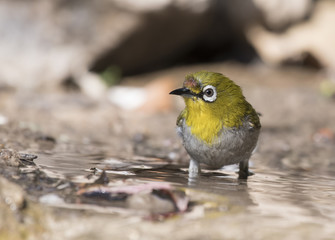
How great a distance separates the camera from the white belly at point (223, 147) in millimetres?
4133

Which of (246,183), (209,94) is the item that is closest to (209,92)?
(209,94)

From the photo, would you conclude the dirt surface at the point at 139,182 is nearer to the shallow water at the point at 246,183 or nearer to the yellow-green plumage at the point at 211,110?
the shallow water at the point at 246,183

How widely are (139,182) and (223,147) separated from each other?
1.00 m

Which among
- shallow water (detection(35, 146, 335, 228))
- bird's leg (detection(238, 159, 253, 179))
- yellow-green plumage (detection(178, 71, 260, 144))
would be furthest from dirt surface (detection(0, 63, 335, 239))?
yellow-green plumage (detection(178, 71, 260, 144))

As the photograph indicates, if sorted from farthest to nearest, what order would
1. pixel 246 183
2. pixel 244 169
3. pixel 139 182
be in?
1. pixel 244 169
2. pixel 246 183
3. pixel 139 182

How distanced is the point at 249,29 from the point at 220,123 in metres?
7.68

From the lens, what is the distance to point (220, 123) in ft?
13.5

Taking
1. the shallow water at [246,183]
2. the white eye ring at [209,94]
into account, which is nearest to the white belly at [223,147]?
the shallow water at [246,183]

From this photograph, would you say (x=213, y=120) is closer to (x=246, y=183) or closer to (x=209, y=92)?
(x=209, y=92)

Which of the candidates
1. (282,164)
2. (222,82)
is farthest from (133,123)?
(222,82)

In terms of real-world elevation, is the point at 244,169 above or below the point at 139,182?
above

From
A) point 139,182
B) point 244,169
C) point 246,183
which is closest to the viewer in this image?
point 139,182

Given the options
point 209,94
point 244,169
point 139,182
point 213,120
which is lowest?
point 139,182

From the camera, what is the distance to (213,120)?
4113mm
